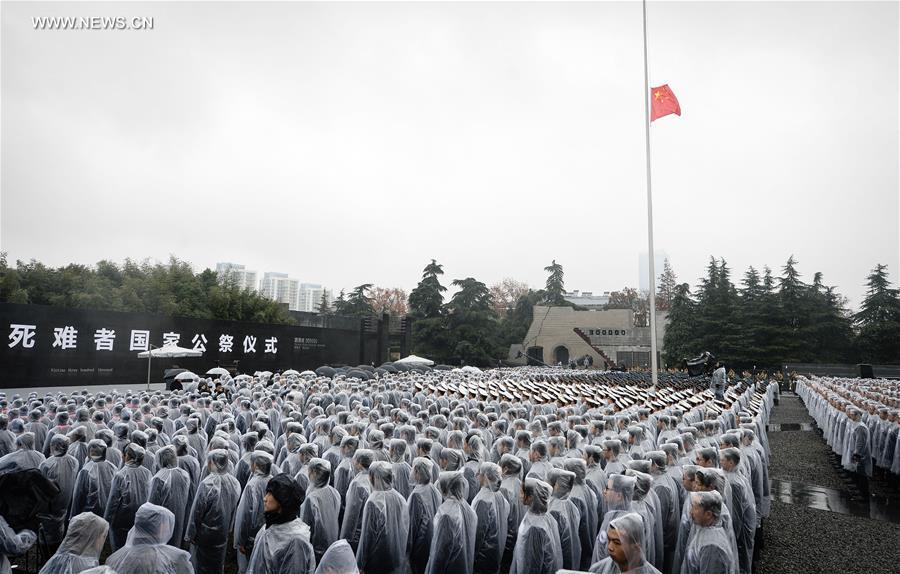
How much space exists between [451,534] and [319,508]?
1.29 meters

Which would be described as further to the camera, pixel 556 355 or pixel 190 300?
pixel 556 355

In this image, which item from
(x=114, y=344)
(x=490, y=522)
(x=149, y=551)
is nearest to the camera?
(x=149, y=551)

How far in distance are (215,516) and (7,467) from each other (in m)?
3.29

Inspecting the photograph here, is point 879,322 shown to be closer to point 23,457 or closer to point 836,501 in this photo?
point 836,501

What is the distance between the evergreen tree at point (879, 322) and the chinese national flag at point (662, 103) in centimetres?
3324

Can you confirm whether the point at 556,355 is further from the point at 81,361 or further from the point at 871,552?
the point at 871,552

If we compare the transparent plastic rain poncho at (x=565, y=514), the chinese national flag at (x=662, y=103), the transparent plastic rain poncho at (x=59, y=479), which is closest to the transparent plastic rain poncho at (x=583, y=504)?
the transparent plastic rain poncho at (x=565, y=514)

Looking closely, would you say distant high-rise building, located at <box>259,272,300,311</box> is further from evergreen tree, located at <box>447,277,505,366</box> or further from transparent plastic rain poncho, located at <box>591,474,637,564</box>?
transparent plastic rain poncho, located at <box>591,474,637,564</box>

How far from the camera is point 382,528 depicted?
4902mm

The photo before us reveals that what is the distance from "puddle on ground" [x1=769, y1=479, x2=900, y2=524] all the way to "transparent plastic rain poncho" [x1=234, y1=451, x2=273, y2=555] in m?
9.42

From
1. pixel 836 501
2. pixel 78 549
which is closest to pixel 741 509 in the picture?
pixel 78 549

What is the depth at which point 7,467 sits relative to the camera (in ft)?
21.9

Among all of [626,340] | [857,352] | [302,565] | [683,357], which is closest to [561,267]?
[626,340]

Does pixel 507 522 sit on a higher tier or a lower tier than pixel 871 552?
higher
